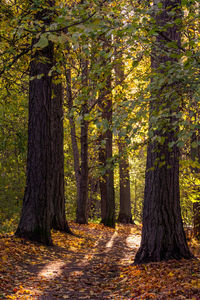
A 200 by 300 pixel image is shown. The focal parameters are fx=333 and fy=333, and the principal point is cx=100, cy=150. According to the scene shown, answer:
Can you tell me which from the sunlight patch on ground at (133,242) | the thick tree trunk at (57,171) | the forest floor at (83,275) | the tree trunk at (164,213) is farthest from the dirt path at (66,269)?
the tree trunk at (164,213)

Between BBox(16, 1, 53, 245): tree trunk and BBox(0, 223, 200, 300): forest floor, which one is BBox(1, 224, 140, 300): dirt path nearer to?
BBox(0, 223, 200, 300): forest floor

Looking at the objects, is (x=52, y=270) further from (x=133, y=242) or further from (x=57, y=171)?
(x=133, y=242)

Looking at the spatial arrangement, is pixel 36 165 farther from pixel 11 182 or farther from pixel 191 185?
pixel 11 182

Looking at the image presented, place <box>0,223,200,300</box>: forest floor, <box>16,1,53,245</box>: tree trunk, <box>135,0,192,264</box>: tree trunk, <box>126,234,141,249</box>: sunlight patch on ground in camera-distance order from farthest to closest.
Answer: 1. <box>126,234,141,249</box>: sunlight patch on ground
2. <box>16,1,53,245</box>: tree trunk
3. <box>135,0,192,264</box>: tree trunk
4. <box>0,223,200,300</box>: forest floor

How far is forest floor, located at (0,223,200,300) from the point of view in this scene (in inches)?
215

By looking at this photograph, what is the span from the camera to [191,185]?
8836 mm

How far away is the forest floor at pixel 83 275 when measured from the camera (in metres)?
5.45

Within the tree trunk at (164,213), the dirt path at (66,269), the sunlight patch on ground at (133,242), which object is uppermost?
the tree trunk at (164,213)

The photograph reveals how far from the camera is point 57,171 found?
11453mm

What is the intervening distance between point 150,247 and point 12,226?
294 inches

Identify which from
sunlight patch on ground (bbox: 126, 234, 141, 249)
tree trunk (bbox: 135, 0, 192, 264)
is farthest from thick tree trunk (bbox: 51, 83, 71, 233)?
tree trunk (bbox: 135, 0, 192, 264)

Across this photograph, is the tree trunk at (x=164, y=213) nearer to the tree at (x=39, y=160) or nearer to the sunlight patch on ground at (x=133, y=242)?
the tree at (x=39, y=160)

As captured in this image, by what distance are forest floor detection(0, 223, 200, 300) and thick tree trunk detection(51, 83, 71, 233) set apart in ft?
4.27

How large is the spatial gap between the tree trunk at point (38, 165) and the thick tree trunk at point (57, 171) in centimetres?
187
